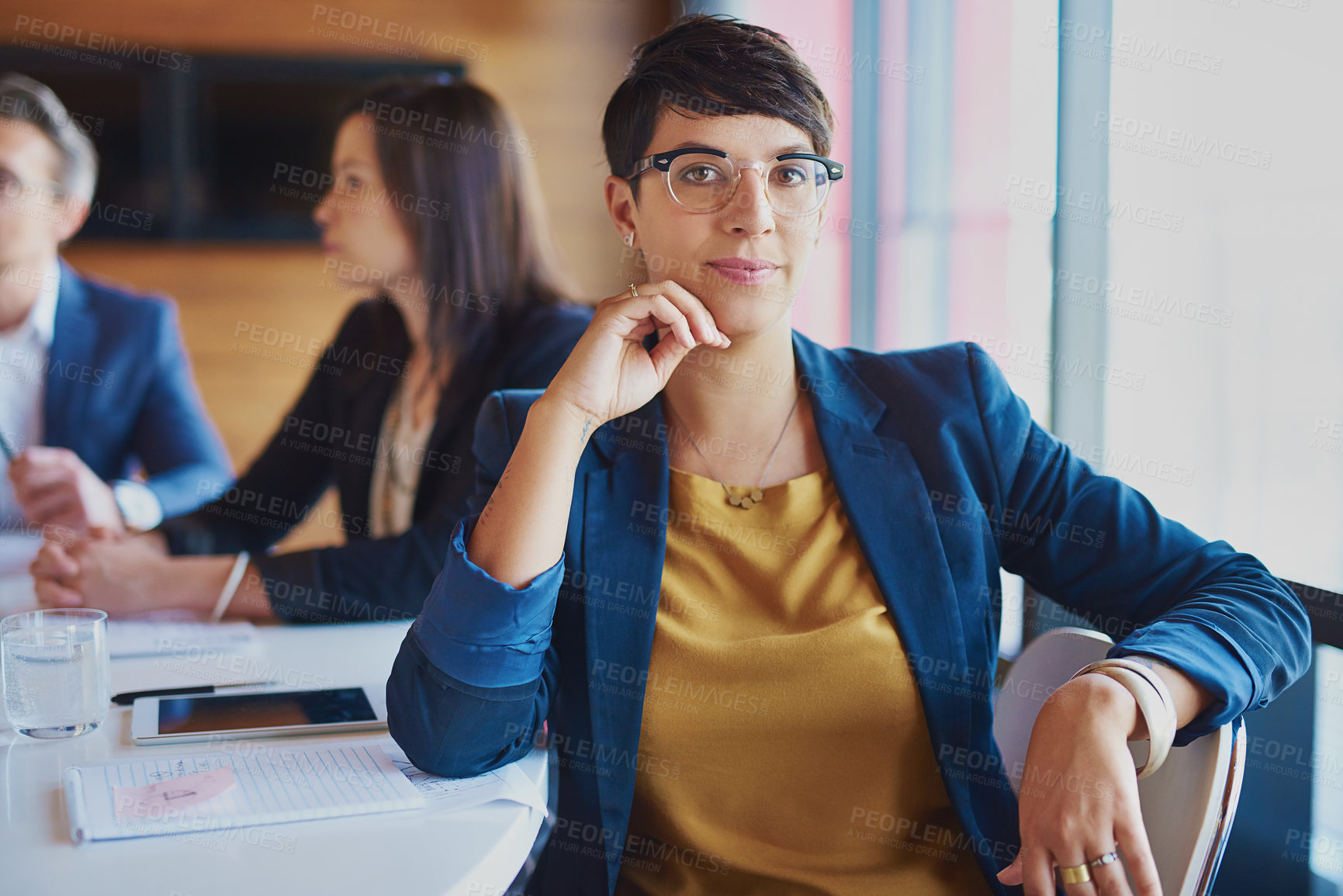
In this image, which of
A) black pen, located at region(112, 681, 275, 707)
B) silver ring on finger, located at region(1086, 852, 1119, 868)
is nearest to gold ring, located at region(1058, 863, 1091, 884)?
silver ring on finger, located at region(1086, 852, 1119, 868)

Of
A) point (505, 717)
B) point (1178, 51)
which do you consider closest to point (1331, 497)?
point (1178, 51)

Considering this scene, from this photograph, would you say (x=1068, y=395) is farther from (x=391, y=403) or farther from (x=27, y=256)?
(x=27, y=256)

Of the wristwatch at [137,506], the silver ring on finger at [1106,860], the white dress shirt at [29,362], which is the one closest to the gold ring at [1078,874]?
the silver ring on finger at [1106,860]

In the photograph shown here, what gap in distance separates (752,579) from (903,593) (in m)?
0.18

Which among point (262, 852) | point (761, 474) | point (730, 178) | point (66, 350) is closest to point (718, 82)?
point (730, 178)

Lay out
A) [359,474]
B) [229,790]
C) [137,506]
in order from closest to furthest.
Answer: [229,790] → [137,506] → [359,474]

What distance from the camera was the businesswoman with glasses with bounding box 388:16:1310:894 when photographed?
110 centimetres

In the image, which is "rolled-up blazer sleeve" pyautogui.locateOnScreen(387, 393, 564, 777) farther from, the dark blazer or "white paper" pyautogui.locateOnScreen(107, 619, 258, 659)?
the dark blazer

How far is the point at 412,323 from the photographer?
2307 mm

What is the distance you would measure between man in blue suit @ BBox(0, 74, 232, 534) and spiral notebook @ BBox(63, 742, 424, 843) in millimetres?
1617

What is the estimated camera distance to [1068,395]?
2162 mm

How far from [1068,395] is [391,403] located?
4.78 feet

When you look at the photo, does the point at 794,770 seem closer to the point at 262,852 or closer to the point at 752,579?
the point at 752,579

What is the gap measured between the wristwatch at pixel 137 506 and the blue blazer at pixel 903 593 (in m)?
1.08
